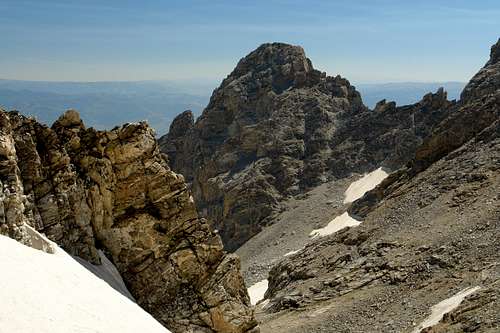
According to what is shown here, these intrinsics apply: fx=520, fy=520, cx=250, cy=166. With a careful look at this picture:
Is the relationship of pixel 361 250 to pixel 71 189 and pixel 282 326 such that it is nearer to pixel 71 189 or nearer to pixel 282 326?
pixel 282 326

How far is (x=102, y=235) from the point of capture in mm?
26844

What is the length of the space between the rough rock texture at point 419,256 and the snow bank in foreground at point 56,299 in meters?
18.7

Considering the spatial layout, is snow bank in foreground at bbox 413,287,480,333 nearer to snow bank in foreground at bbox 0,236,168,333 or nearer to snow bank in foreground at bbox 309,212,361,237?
snow bank in foreground at bbox 0,236,168,333

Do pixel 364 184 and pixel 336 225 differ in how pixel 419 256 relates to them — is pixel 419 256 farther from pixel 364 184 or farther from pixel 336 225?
pixel 364 184

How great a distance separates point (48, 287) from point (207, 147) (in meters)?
103

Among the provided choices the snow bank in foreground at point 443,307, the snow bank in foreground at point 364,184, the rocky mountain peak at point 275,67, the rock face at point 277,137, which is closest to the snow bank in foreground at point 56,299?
the snow bank in foreground at point 443,307

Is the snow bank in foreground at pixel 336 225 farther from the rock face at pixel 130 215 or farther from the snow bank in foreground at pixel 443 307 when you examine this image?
the rock face at pixel 130 215

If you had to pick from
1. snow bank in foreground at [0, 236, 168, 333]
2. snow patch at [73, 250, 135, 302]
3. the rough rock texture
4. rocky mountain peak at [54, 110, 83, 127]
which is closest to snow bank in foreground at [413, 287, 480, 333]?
the rough rock texture

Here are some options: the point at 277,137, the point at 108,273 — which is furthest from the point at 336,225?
the point at 108,273

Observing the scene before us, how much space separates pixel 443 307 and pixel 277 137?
77007 mm

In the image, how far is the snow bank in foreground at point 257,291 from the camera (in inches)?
2374

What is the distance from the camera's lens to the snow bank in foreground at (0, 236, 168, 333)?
15125 millimetres

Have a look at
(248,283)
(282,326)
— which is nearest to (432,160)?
(248,283)

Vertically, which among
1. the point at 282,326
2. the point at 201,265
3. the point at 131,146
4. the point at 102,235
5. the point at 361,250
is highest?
the point at 131,146
